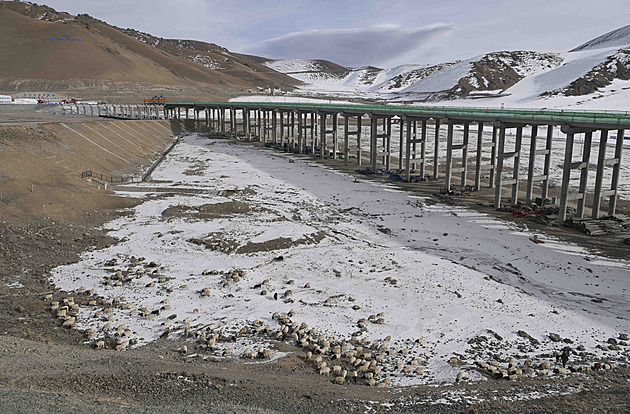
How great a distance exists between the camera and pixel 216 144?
7306cm

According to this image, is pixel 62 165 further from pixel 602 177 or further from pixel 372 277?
pixel 602 177

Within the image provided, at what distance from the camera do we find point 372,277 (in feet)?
70.5

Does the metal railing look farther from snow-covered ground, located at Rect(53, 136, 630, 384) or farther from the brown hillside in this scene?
the brown hillside

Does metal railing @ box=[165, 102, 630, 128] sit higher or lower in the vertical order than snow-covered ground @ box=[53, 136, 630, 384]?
higher

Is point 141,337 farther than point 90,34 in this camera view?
No

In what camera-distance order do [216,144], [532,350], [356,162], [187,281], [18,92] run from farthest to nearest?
1. [18,92]
2. [216,144]
3. [356,162]
4. [187,281]
5. [532,350]

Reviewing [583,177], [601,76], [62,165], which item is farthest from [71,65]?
[601,76]

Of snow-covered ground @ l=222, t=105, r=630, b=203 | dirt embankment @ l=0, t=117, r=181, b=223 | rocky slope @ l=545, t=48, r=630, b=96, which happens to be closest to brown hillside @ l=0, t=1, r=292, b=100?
snow-covered ground @ l=222, t=105, r=630, b=203

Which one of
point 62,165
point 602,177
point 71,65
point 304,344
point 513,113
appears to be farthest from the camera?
point 71,65

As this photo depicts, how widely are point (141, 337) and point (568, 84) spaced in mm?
149515

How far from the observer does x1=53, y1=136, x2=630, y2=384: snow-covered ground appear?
1662 centimetres

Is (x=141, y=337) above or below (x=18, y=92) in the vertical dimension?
below

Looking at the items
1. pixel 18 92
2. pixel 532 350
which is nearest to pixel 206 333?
pixel 532 350

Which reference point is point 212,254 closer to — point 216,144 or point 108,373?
point 108,373
